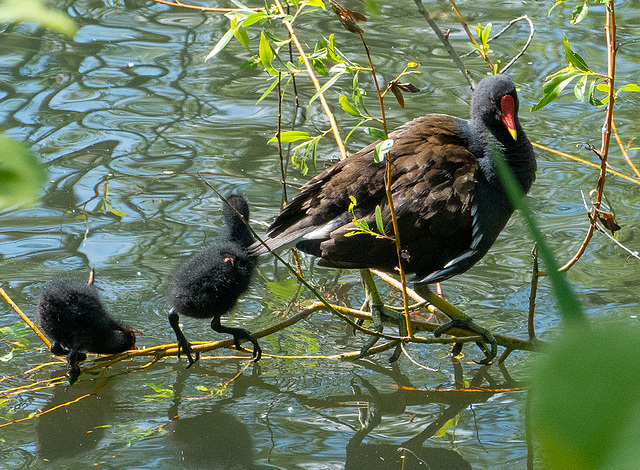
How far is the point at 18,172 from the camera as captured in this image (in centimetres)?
39

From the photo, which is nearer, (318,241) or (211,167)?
(318,241)

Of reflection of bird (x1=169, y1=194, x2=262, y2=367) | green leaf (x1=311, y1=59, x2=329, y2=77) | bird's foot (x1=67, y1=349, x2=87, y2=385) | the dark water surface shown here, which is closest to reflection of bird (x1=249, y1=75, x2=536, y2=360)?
reflection of bird (x1=169, y1=194, x2=262, y2=367)

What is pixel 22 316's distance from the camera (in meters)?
3.01

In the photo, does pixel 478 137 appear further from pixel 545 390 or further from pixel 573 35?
pixel 573 35

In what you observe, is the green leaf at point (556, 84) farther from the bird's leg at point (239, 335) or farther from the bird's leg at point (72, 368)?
the bird's leg at point (72, 368)

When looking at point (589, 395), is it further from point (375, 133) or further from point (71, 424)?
point (71, 424)

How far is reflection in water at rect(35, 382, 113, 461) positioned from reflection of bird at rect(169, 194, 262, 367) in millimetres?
387

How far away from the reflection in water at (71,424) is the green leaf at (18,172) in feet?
7.35

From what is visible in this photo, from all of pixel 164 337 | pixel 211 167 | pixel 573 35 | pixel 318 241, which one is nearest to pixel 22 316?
pixel 164 337

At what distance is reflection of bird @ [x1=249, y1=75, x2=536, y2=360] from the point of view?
287 cm

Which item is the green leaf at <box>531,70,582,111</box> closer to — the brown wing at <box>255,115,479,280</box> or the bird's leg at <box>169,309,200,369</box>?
the brown wing at <box>255,115,479,280</box>

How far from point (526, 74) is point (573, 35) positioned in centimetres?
108

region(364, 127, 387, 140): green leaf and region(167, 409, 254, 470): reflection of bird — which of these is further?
region(167, 409, 254, 470): reflection of bird

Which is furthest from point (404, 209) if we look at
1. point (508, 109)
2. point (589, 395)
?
point (589, 395)
